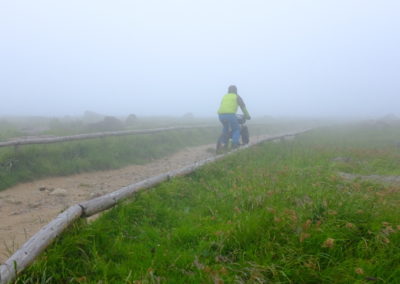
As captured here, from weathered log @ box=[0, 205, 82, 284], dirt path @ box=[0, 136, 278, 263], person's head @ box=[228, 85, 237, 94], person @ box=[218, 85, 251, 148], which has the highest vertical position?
person's head @ box=[228, 85, 237, 94]

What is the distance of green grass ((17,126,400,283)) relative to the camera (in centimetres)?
291

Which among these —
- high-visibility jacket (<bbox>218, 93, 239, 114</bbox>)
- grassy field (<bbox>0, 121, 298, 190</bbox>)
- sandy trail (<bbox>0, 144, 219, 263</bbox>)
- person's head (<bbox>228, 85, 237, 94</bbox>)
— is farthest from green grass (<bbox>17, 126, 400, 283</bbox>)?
person's head (<bbox>228, 85, 237, 94</bbox>)

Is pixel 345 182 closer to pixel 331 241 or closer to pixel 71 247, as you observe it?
pixel 331 241

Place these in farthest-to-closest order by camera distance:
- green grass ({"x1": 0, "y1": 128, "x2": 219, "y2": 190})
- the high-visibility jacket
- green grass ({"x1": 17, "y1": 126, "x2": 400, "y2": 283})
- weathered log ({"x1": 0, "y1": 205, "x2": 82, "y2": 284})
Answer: the high-visibility jacket → green grass ({"x1": 0, "y1": 128, "x2": 219, "y2": 190}) → green grass ({"x1": 17, "y1": 126, "x2": 400, "y2": 283}) → weathered log ({"x1": 0, "y1": 205, "x2": 82, "y2": 284})

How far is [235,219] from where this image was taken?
416 cm

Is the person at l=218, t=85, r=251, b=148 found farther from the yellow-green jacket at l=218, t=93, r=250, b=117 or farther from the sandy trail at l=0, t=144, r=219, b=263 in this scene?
the sandy trail at l=0, t=144, r=219, b=263

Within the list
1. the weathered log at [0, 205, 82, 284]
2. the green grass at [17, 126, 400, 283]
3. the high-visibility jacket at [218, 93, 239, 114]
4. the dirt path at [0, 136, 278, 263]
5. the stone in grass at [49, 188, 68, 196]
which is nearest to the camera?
the weathered log at [0, 205, 82, 284]

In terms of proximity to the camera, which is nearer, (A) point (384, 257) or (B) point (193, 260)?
(A) point (384, 257)

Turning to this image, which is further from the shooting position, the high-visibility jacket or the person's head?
the person's head

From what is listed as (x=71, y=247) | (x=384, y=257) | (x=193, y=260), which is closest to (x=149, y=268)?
(x=193, y=260)

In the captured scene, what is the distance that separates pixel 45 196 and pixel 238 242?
15.0ft

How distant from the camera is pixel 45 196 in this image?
21.4 ft

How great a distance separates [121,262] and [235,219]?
57.9 inches

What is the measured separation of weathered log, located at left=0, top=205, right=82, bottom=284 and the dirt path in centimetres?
43
